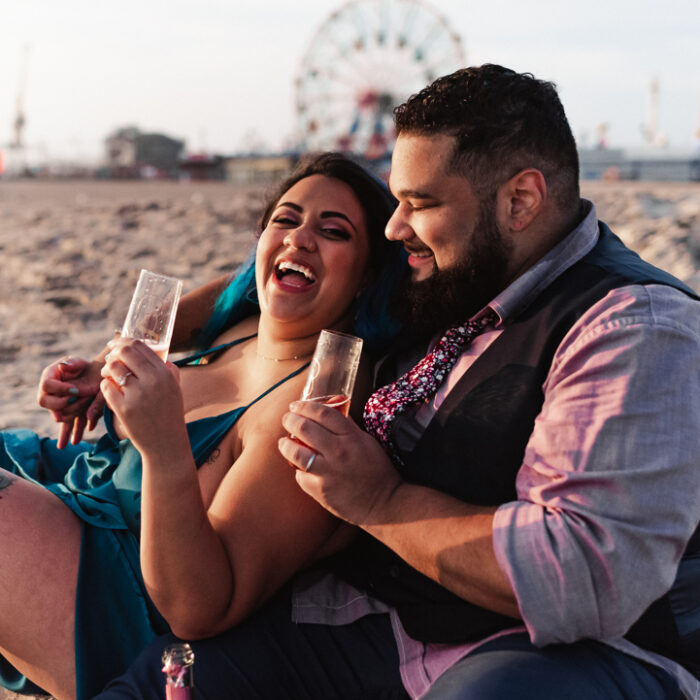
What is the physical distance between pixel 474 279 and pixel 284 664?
3.55ft

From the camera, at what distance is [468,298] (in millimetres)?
2041

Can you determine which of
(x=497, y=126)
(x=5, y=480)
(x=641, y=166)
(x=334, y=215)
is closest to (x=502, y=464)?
(x=497, y=126)

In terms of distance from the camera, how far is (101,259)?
Result: 8898mm

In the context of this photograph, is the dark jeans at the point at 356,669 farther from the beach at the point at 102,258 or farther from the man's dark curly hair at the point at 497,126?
the beach at the point at 102,258

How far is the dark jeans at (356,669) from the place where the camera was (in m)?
1.51

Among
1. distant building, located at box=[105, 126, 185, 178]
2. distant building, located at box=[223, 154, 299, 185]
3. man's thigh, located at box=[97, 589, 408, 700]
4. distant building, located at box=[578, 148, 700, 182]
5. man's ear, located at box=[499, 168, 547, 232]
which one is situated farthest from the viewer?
distant building, located at box=[105, 126, 185, 178]

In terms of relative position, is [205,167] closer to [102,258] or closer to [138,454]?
[102,258]

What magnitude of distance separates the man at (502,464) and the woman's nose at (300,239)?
35cm

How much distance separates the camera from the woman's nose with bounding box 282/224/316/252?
2.41m

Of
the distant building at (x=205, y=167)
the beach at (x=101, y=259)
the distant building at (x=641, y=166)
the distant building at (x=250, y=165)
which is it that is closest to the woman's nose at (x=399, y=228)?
the beach at (x=101, y=259)

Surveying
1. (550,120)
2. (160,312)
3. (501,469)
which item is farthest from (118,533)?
(550,120)

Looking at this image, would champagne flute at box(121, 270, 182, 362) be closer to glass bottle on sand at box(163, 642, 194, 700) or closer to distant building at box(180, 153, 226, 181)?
glass bottle on sand at box(163, 642, 194, 700)

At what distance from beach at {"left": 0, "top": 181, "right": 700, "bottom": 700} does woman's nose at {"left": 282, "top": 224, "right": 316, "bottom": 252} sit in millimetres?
1224

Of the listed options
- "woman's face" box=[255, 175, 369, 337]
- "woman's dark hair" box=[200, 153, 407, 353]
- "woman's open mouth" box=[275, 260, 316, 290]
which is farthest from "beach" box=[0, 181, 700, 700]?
"woman's open mouth" box=[275, 260, 316, 290]
